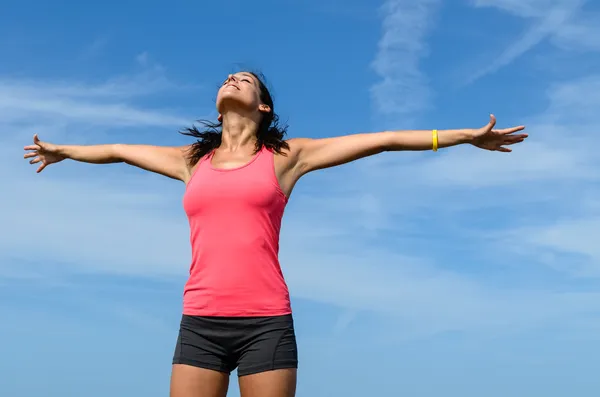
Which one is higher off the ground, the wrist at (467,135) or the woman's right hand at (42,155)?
the woman's right hand at (42,155)

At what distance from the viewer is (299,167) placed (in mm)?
7078

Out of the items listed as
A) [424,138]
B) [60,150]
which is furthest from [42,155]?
[424,138]

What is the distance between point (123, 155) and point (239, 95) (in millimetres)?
1751

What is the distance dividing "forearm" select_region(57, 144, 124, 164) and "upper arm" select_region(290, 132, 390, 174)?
7.33ft

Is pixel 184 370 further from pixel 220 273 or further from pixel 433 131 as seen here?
pixel 433 131

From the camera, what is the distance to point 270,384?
6129 mm

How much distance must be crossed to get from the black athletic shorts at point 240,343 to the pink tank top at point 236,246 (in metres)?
0.08

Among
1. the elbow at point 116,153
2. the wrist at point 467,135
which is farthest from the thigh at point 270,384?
the elbow at point 116,153

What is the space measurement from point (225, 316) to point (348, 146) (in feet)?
6.66

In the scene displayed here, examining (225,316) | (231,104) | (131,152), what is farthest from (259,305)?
(131,152)

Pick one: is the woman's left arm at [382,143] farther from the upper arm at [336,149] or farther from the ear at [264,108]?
the ear at [264,108]

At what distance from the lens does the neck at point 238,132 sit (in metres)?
7.11

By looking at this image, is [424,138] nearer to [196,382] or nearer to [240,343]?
[240,343]

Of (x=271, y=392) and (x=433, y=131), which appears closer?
(x=271, y=392)
